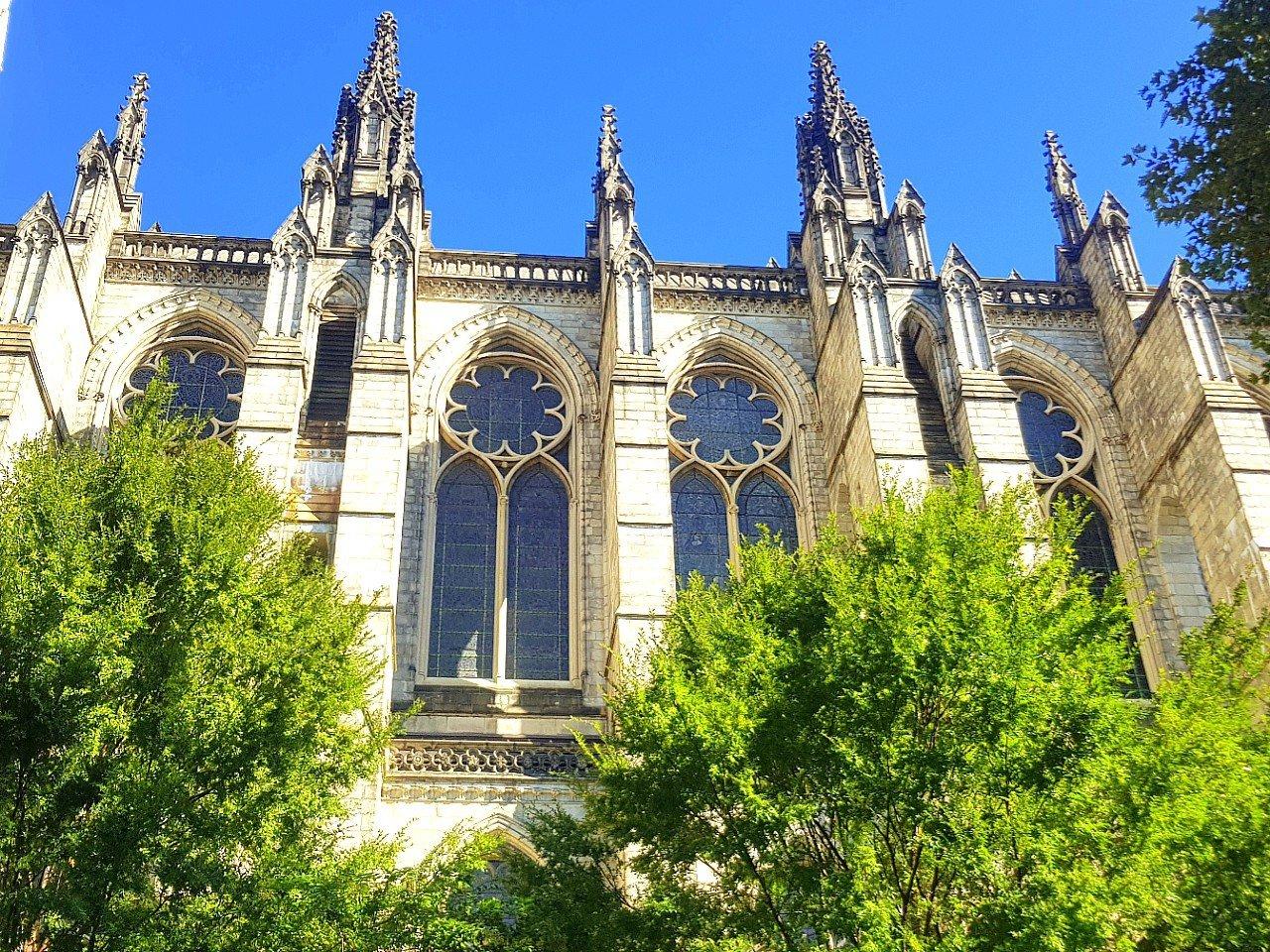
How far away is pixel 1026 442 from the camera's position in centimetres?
2286

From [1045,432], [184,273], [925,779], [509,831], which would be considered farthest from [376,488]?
[1045,432]

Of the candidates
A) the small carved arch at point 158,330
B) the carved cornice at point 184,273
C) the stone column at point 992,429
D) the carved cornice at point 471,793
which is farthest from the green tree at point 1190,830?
the carved cornice at point 184,273

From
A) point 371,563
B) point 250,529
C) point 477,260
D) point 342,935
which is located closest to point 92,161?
point 477,260

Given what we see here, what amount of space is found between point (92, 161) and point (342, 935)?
17198 mm

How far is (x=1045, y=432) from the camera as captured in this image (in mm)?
23047

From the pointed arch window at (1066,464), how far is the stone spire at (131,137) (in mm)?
16808

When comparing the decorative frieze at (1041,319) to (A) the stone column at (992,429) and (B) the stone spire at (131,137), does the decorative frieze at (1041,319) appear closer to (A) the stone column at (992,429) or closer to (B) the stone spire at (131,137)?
(A) the stone column at (992,429)

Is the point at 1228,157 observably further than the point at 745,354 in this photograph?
No

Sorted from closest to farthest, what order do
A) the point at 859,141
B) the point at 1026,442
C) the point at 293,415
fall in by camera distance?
the point at 293,415
the point at 1026,442
the point at 859,141

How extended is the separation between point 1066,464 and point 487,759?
11.6m

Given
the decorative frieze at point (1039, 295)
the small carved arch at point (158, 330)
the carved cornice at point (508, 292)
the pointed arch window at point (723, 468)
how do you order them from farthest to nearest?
the decorative frieze at point (1039, 295), the carved cornice at point (508, 292), the small carved arch at point (158, 330), the pointed arch window at point (723, 468)

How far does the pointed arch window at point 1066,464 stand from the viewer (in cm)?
2148

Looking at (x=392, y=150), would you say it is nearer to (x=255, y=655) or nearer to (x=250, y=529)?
(x=250, y=529)

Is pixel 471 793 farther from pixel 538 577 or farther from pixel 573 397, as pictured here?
pixel 573 397
